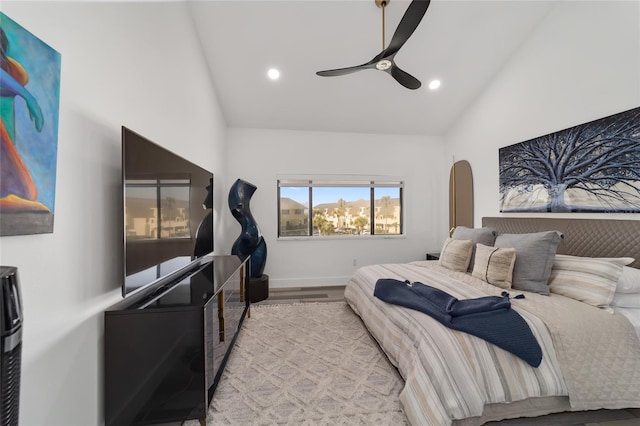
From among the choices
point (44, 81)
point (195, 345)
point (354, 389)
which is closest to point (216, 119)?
point (44, 81)

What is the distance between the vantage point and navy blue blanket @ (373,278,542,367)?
1.40 metres

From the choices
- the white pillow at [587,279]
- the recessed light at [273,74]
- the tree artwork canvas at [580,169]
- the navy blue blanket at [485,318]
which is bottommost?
the navy blue blanket at [485,318]

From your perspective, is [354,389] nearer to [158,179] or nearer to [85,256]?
[85,256]

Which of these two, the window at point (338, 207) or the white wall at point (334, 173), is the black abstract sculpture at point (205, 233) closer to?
the white wall at point (334, 173)

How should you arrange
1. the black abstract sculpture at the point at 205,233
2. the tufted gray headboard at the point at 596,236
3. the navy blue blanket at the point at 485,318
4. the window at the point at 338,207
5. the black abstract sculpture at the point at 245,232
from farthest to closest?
the window at the point at 338,207, the black abstract sculpture at the point at 245,232, the black abstract sculpture at the point at 205,233, the tufted gray headboard at the point at 596,236, the navy blue blanket at the point at 485,318

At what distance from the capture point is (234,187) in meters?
3.47

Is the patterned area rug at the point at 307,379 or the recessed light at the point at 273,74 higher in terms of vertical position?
the recessed light at the point at 273,74

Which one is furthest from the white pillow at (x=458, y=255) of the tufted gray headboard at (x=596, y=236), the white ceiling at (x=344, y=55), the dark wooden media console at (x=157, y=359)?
the dark wooden media console at (x=157, y=359)

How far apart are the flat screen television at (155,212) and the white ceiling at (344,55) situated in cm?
159

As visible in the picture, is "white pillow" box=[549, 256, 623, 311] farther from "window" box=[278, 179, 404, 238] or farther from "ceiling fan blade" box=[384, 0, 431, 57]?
"window" box=[278, 179, 404, 238]

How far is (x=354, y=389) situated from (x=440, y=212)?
3529 millimetres

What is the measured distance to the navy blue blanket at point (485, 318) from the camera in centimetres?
140

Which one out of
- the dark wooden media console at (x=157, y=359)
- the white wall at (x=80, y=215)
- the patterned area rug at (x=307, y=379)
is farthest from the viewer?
the patterned area rug at (x=307, y=379)

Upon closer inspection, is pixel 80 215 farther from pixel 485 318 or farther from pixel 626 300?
pixel 626 300
